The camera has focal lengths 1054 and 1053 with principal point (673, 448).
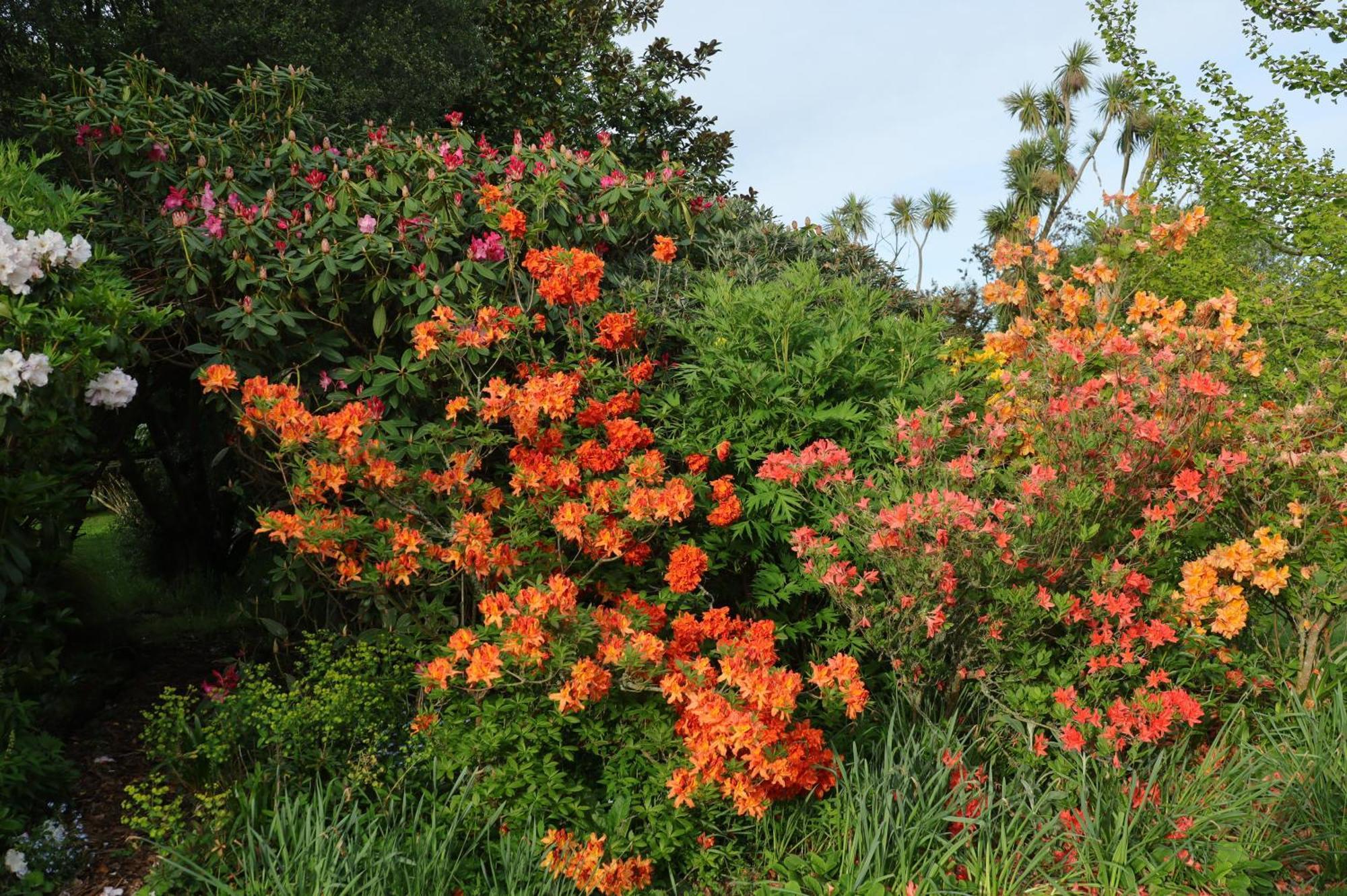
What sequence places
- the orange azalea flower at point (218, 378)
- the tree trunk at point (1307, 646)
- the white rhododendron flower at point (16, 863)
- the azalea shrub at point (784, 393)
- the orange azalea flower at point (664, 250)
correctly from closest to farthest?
the white rhododendron flower at point (16, 863), the orange azalea flower at point (218, 378), the azalea shrub at point (784, 393), the tree trunk at point (1307, 646), the orange azalea flower at point (664, 250)

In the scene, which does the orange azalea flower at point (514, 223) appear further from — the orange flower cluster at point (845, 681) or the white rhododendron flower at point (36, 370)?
the orange flower cluster at point (845, 681)

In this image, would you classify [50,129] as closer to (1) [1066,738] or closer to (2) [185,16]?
(2) [185,16]

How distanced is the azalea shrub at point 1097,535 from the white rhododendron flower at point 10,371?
246 centimetres

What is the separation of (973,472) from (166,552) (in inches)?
245

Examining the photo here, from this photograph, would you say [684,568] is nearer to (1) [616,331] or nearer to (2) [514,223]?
(1) [616,331]

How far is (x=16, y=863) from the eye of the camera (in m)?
3.38

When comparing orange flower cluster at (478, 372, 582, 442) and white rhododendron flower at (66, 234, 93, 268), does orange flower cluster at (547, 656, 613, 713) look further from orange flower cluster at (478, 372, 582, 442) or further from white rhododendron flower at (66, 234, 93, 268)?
white rhododendron flower at (66, 234, 93, 268)

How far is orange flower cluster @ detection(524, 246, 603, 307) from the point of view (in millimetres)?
4105

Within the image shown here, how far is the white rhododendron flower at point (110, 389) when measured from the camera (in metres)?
3.64

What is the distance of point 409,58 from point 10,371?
20.3 ft

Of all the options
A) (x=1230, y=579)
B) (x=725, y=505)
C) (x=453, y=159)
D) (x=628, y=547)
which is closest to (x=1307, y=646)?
(x=1230, y=579)

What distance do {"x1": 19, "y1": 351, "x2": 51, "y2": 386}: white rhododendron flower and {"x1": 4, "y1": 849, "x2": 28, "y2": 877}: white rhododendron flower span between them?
1.51 m

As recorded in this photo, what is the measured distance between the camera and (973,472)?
3.72 metres

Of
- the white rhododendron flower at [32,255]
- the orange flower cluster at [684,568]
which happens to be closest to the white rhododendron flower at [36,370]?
the white rhododendron flower at [32,255]
